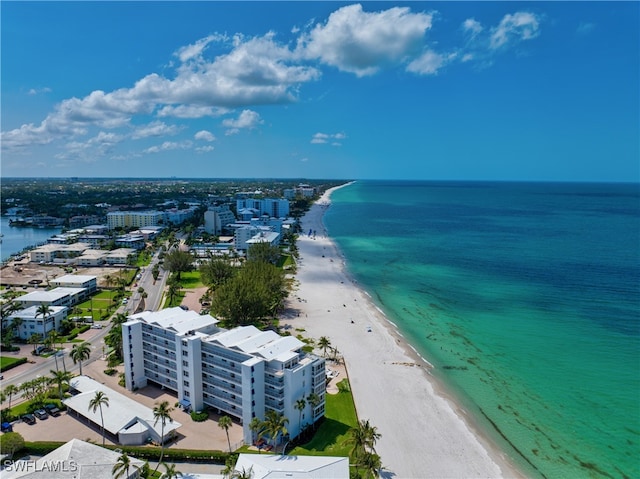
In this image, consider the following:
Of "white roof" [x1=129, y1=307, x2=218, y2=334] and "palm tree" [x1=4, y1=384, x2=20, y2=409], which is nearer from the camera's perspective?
"palm tree" [x1=4, y1=384, x2=20, y2=409]

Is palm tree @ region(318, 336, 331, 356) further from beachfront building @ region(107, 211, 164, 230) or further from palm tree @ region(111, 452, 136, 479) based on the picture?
beachfront building @ region(107, 211, 164, 230)

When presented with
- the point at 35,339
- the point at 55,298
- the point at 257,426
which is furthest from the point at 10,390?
the point at 55,298

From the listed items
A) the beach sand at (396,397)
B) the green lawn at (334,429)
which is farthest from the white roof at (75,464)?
the beach sand at (396,397)

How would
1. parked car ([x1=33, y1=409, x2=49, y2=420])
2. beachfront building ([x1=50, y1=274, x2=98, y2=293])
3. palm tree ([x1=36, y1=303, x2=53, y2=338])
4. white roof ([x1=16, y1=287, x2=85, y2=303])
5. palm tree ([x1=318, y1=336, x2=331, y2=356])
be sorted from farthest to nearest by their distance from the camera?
beachfront building ([x1=50, y1=274, x2=98, y2=293]) < white roof ([x1=16, y1=287, x2=85, y2=303]) < palm tree ([x1=36, y1=303, x2=53, y2=338]) < palm tree ([x1=318, y1=336, x2=331, y2=356]) < parked car ([x1=33, y1=409, x2=49, y2=420])

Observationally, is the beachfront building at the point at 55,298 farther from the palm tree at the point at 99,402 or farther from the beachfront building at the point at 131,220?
the beachfront building at the point at 131,220

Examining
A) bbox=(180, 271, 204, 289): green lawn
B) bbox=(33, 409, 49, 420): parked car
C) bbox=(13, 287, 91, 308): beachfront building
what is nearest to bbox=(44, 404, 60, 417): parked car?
bbox=(33, 409, 49, 420): parked car

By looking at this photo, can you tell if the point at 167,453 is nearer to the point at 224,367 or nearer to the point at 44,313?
the point at 224,367
